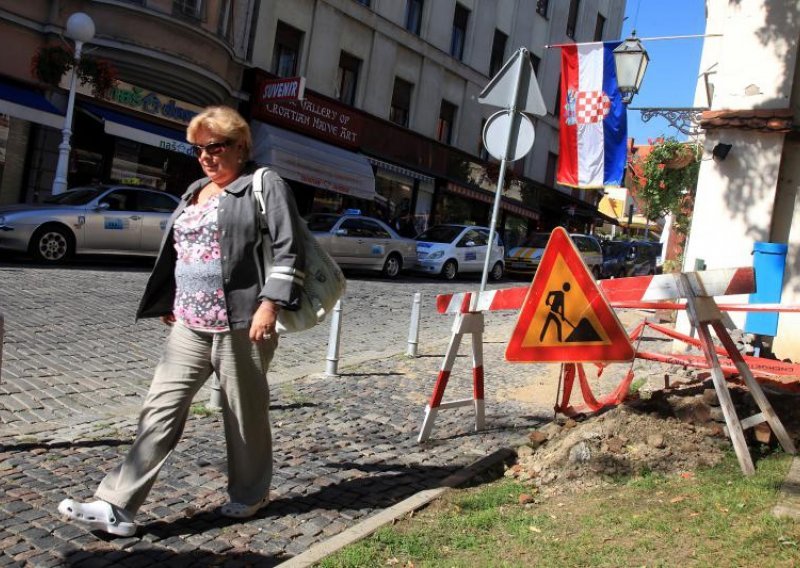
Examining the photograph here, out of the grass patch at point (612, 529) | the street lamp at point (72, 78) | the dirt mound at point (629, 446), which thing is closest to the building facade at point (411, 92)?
the street lamp at point (72, 78)

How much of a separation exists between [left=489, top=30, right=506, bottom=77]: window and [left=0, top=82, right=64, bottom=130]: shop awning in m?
20.4

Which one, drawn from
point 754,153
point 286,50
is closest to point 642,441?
point 754,153

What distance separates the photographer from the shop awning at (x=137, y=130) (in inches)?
679

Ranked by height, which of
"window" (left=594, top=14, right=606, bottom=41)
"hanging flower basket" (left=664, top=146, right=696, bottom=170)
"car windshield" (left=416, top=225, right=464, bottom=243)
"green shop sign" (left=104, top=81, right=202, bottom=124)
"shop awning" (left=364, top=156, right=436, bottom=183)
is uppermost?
"window" (left=594, top=14, right=606, bottom=41)

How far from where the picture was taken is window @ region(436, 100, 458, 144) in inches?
1174

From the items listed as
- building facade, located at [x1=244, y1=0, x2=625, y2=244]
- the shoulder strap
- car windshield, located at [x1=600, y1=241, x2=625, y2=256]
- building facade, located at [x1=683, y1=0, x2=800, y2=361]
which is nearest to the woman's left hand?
the shoulder strap

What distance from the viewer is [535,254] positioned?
25125mm

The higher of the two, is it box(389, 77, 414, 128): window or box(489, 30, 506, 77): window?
box(489, 30, 506, 77): window

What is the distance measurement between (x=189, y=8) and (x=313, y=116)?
5708 mm

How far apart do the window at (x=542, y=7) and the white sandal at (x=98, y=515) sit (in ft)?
114

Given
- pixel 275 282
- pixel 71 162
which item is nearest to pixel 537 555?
pixel 275 282

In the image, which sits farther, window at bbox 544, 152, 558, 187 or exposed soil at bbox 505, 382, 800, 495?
window at bbox 544, 152, 558, 187

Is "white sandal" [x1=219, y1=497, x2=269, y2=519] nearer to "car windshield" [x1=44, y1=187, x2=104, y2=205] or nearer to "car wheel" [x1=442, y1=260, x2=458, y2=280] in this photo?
"car windshield" [x1=44, y1=187, x2=104, y2=205]

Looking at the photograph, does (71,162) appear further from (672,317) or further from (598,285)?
(598,285)
